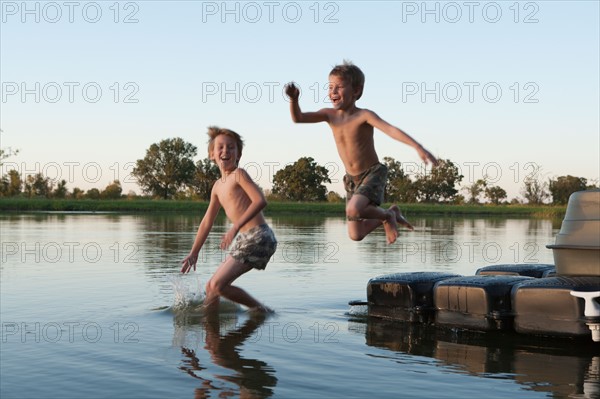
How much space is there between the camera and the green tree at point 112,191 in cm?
10540

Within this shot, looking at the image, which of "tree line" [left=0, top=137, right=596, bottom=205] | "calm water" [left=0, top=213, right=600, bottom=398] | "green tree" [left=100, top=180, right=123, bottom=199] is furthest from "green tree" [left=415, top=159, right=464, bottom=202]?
"calm water" [left=0, top=213, right=600, bottom=398]

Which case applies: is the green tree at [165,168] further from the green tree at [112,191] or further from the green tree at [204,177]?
the green tree at [112,191]

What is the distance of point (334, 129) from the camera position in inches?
321

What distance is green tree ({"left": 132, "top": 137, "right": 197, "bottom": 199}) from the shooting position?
138 m

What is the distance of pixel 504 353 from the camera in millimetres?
9016

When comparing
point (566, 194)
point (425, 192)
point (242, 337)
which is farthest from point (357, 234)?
point (425, 192)

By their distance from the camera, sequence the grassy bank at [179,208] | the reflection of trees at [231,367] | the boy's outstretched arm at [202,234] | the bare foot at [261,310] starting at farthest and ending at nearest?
the grassy bank at [179,208], the bare foot at [261,310], the boy's outstretched arm at [202,234], the reflection of trees at [231,367]

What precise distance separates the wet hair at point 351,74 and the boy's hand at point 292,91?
0.53 m

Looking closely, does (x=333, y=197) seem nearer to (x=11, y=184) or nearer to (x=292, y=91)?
(x=11, y=184)

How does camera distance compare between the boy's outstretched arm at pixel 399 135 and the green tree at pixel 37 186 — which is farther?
the green tree at pixel 37 186

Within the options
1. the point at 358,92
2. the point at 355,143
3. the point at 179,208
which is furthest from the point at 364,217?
the point at 179,208

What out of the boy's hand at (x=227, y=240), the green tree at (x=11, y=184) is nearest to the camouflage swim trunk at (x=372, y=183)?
the boy's hand at (x=227, y=240)

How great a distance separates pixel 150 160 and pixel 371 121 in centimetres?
13539

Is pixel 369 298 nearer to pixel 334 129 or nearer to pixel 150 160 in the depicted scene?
pixel 334 129
